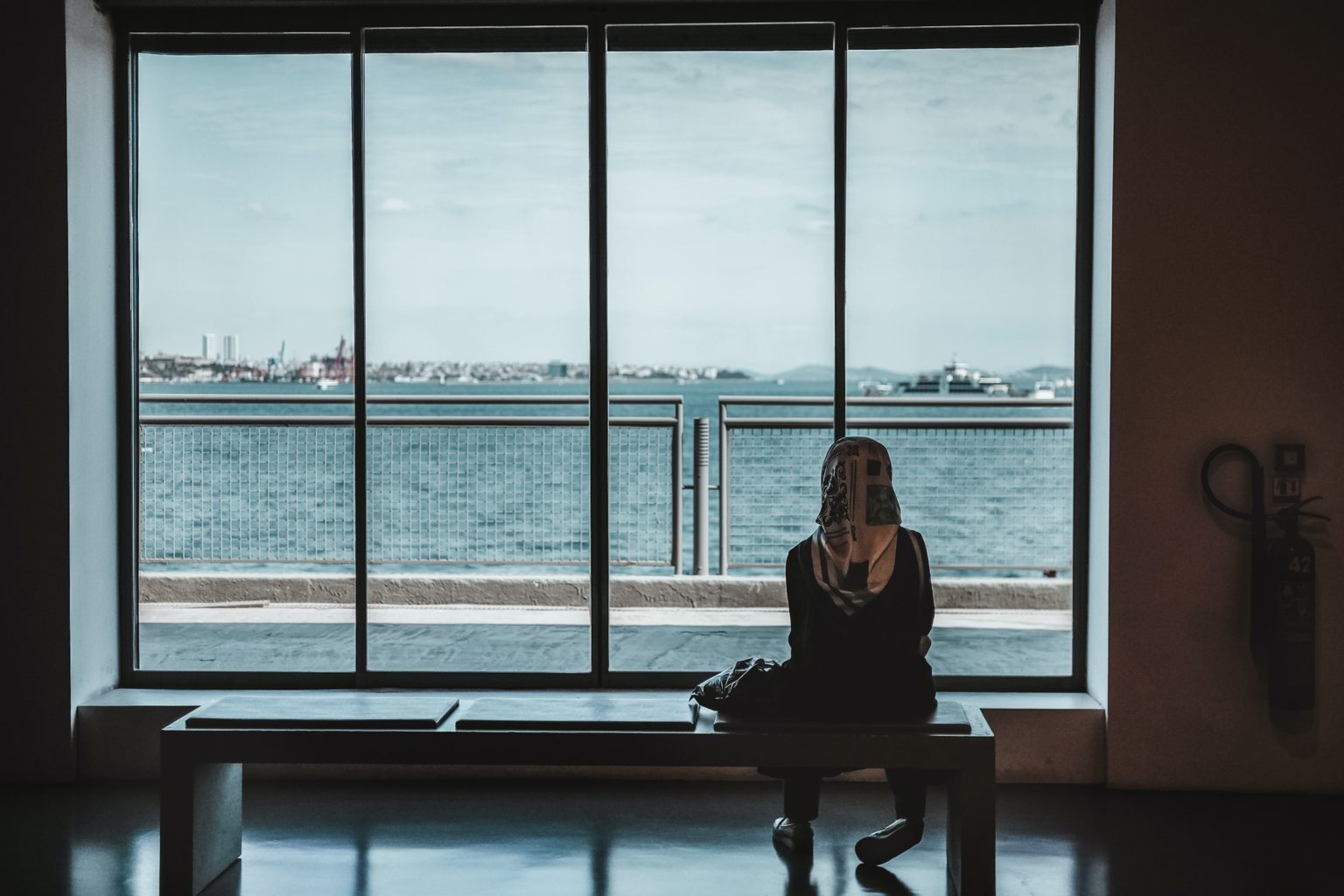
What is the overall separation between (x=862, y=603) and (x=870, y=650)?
0.37 feet

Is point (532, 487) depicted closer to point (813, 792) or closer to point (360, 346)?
point (360, 346)

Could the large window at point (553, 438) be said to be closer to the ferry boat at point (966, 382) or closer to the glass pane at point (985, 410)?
the glass pane at point (985, 410)

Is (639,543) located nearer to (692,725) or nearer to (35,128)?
(692,725)

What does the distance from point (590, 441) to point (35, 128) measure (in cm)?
196

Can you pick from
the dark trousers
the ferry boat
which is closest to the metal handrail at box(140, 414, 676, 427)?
the dark trousers

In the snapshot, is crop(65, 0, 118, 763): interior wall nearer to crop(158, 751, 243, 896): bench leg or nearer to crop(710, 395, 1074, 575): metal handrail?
crop(158, 751, 243, 896): bench leg

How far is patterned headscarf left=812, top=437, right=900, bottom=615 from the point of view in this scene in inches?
89.9

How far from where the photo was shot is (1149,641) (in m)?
3.00

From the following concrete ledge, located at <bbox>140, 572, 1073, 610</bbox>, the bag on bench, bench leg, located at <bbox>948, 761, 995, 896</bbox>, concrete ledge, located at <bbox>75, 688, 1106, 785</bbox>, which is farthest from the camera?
concrete ledge, located at <bbox>140, 572, 1073, 610</bbox>

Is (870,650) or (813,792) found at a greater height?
(870,650)

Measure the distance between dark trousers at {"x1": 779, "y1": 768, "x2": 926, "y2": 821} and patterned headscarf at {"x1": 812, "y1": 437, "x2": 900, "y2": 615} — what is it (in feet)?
1.41

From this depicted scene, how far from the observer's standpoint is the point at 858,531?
2285 millimetres

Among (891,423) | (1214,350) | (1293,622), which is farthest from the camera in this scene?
(891,423)

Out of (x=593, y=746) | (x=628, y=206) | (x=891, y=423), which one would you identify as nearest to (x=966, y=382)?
(x=891, y=423)
